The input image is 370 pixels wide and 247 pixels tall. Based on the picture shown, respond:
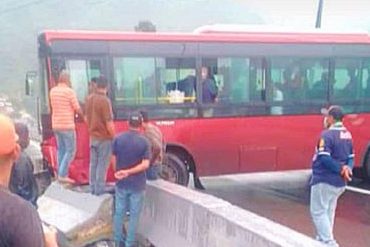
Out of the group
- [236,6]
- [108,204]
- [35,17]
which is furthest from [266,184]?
[236,6]

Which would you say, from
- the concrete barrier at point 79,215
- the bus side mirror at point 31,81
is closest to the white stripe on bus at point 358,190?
the concrete barrier at point 79,215

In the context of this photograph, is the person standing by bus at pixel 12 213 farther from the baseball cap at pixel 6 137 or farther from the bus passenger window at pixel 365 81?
the bus passenger window at pixel 365 81

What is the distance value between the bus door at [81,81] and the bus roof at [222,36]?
381mm

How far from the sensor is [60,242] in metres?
7.90

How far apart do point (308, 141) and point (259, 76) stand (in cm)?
160

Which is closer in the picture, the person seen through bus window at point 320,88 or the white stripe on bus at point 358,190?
the person seen through bus window at point 320,88

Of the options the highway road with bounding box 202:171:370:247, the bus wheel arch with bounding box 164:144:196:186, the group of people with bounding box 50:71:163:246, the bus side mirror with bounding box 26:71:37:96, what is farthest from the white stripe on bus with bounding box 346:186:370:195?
the bus side mirror with bounding box 26:71:37:96

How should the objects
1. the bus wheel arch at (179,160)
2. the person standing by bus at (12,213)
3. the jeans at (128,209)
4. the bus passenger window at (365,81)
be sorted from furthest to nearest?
the bus passenger window at (365,81) < the bus wheel arch at (179,160) < the jeans at (128,209) < the person standing by bus at (12,213)

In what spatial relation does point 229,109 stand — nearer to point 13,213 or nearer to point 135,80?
point 135,80

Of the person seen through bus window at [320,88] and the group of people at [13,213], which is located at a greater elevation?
the group of people at [13,213]

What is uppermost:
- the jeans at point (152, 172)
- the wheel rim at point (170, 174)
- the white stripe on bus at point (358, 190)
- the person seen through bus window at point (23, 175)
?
the person seen through bus window at point (23, 175)

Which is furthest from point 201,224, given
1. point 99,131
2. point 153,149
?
point 99,131

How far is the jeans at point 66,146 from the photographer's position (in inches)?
388

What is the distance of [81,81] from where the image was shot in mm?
10891
